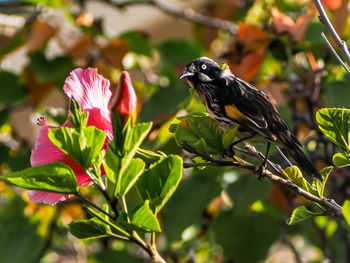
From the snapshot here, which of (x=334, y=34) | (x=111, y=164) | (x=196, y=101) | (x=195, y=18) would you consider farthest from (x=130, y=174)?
(x=195, y=18)

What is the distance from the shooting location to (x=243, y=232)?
60.4 inches

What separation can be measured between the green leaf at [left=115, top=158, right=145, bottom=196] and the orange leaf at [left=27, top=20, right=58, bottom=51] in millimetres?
1243

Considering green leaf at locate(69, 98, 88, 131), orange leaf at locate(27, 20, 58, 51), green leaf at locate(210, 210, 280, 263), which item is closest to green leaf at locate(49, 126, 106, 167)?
green leaf at locate(69, 98, 88, 131)

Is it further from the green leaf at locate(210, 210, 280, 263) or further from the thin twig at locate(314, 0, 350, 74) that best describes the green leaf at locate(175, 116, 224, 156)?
the green leaf at locate(210, 210, 280, 263)

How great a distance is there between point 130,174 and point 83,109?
3.6 inches

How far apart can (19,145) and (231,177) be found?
77 cm

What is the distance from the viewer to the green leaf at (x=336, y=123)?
671 mm

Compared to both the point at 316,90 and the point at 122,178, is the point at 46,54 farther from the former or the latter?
the point at 122,178

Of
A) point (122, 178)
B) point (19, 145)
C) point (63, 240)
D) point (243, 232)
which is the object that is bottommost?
point (63, 240)

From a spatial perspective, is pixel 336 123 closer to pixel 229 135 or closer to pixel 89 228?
pixel 229 135

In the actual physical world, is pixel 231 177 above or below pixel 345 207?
below

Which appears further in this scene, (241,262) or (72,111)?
(241,262)

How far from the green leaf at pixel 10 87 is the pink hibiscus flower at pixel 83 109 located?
1220 millimetres

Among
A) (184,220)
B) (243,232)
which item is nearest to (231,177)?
(243,232)
